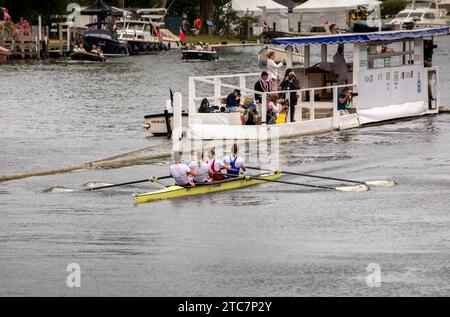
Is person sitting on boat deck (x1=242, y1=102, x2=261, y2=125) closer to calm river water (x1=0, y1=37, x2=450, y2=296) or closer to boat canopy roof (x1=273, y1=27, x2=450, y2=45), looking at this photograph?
calm river water (x1=0, y1=37, x2=450, y2=296)

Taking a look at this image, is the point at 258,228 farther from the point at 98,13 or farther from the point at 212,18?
the point at 212,18

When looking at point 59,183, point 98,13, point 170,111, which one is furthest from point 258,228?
point 98,13

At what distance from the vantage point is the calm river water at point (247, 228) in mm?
23094

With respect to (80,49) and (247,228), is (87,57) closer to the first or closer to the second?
(80,49)

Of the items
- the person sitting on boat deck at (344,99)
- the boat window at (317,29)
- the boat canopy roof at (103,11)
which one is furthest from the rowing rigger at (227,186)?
the boat window at (317,29)

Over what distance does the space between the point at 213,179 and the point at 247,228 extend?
3884 mm

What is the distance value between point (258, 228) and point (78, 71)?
63.2 meters

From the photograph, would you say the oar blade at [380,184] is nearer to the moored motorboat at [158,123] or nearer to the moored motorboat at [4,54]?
the moored motorboat at [158,123]

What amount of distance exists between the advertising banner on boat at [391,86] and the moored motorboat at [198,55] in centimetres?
5308

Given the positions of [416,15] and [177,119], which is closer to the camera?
[177,119]

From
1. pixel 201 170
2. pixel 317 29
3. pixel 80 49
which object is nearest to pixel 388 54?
pixel 201 170

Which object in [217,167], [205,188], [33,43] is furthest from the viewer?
[33,43]

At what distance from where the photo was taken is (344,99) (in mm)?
42094

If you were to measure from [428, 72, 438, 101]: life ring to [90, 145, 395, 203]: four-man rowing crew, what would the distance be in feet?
51.1
